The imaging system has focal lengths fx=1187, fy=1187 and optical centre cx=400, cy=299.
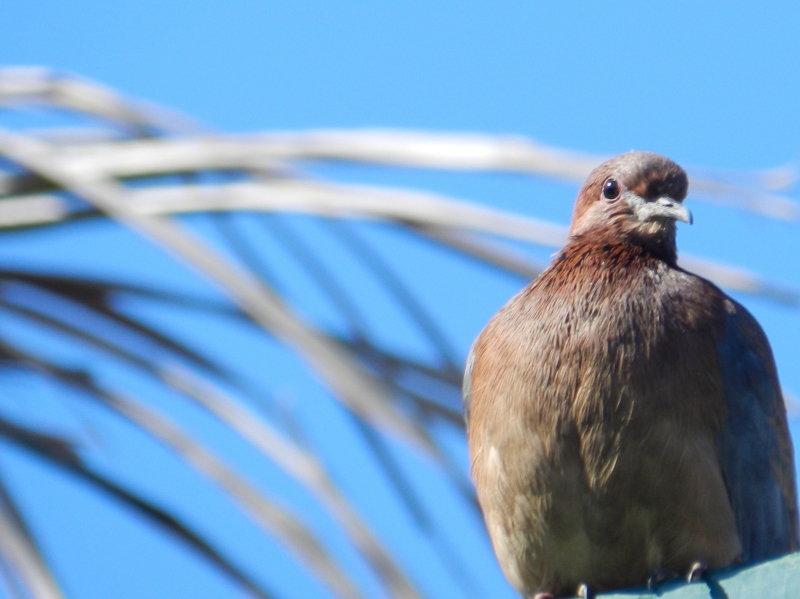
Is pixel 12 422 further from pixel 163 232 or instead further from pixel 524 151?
pixel 524 151

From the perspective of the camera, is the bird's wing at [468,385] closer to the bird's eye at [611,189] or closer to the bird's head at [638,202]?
the bird's head at [638,202]

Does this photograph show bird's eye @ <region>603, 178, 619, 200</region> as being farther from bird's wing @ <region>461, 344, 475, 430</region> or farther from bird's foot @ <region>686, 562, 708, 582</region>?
bird's foot @ <region>686, 562, 708, 582</region>

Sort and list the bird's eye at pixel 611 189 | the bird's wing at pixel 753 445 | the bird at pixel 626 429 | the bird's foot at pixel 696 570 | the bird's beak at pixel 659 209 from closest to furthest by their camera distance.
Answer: the bird's foot at pixel 696 570, the bird at pixel 626 429, the bird's wing at pixel 753 445, the bird's beak at pixel 659 209, the bird's eye at pixel 611 189

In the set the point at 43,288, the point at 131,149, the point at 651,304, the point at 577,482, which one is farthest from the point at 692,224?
the point at 43,288

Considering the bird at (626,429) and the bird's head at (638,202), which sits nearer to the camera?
the bird at (626,429)

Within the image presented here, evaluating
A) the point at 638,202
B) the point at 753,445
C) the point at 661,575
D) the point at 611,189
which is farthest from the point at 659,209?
the point at 661,575

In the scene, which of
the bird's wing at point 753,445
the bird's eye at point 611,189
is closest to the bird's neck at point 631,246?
the bird's eye at point 611,189

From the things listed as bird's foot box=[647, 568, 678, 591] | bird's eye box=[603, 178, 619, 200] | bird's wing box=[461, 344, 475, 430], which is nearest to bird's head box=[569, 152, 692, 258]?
bird's eye box=[603, 178, 619, 200]

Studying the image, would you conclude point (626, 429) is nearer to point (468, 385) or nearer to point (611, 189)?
point (468, 385)
